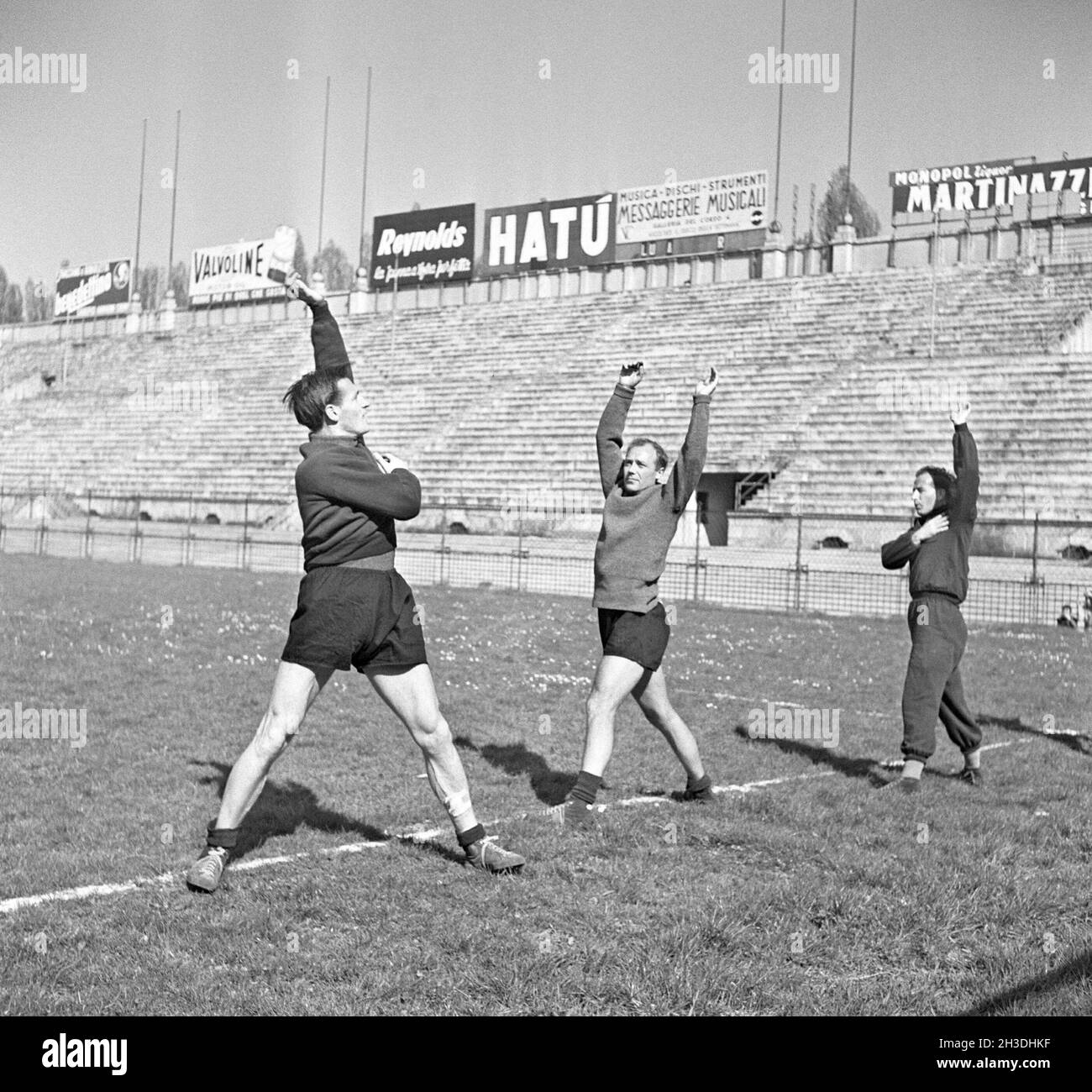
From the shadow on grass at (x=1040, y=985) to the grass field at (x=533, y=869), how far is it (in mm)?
15

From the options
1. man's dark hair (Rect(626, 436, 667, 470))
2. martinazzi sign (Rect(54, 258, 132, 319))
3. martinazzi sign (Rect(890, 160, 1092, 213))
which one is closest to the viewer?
man's dark hair (Rect(626, 436, 667, 470))

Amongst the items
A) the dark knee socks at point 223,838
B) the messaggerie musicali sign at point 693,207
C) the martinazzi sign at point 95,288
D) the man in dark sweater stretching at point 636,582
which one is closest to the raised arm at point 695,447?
the man in dark sweater stretching at point 636,582

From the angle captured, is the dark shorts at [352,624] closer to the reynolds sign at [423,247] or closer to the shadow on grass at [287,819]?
the shadow on grass at [287,819]

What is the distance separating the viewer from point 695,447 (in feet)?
20.4

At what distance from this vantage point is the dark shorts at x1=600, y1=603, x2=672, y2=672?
6.38 metres

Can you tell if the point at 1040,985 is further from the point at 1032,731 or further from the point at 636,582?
the point at 1032,731

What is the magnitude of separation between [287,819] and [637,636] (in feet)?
6.33

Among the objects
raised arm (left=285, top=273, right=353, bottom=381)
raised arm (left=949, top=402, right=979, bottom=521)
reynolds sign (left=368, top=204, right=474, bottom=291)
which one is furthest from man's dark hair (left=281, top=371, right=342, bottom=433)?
reynolds sign (left=368, top=204, right=474, bottom=291)

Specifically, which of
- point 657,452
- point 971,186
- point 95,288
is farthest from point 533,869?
point 95,288

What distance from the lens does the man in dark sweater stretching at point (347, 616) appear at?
201 inches

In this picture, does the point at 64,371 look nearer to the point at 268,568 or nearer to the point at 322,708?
the point at 268,568

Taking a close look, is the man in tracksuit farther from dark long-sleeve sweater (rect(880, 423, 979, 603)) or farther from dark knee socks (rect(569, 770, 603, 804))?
dark knee socks (rect(569, 770, 603, 804))

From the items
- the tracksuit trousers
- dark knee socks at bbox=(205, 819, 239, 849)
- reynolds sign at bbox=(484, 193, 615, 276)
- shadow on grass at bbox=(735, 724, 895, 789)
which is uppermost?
reynolds sign at bbox=(484, 193, 615, 276)

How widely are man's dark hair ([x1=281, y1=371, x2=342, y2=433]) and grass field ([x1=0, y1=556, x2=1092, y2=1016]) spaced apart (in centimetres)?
188
